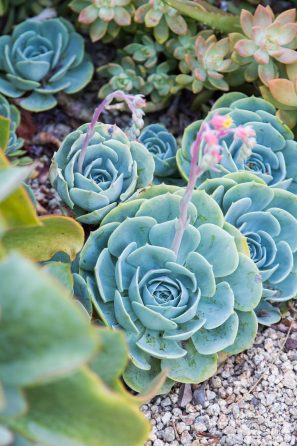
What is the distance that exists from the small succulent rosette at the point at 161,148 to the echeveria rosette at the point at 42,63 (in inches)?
10.3

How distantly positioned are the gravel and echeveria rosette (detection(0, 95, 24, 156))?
29.0 inches

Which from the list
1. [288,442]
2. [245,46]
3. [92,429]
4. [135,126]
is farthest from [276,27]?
[92,429]

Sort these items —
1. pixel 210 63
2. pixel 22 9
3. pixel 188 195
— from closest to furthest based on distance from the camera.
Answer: pixel 188 195
pixel 210 63
pixel 22 9

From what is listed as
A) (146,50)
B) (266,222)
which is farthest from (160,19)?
(266,222)

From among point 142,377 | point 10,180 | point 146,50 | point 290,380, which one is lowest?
point 290,380

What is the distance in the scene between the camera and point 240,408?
59.6 inches

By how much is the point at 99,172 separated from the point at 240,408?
1.98 feet

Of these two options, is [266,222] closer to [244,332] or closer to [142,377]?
[244,332]

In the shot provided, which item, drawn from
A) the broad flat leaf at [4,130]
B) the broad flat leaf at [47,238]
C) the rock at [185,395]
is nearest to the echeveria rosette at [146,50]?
the broad flat leaf at [4,130]

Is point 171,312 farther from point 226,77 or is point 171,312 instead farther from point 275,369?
point 226,77

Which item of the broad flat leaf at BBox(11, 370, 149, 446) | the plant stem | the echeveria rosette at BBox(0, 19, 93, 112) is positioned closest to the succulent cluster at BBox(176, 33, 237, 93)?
the echeveria rosette at BBox(0, 19, 93, 112)

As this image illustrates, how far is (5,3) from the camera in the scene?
209 cm

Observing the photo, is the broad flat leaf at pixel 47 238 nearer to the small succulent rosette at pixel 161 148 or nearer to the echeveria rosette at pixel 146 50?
the small succulent rosette at pixel 161 148

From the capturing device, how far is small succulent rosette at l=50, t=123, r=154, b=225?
1514 mm
